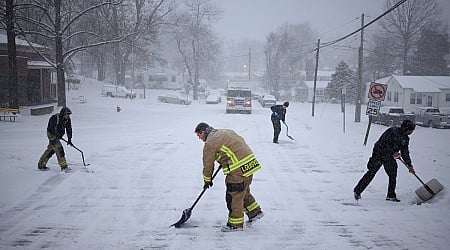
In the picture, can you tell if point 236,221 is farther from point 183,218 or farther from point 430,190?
point 430,190

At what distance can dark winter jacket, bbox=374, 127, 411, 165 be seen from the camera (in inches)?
290

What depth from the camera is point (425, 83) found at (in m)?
37.7

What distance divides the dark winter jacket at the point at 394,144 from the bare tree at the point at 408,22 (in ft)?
126

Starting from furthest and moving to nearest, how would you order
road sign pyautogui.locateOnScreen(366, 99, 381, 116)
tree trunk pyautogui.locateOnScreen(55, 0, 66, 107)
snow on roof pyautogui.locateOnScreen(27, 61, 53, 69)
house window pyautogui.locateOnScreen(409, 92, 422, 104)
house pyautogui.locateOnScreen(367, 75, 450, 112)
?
house window pyautogui.locateOnScreen(409, 92, 422, 104), house pyautogui.locateOnScreen(367, 75, 450, 112), snow on roof pyautogui.locateOnScreen(27, 61, 53, 69), tree trunk pyautogui.locateOnScreen(55, 0, 66, 107), road sign pyautogui.locateOnScreen(366, 99, 381, 116)

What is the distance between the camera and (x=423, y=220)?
643cm

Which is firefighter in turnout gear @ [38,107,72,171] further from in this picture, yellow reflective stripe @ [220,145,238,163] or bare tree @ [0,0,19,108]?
bare tree @ [0,0,19,108]

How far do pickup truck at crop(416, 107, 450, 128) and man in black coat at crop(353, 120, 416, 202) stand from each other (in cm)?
2191

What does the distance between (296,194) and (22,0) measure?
29.3 meters

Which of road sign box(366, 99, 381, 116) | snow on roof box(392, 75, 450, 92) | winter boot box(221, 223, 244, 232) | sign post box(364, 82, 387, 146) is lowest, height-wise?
winter boot box(221, 223, 244, 232)

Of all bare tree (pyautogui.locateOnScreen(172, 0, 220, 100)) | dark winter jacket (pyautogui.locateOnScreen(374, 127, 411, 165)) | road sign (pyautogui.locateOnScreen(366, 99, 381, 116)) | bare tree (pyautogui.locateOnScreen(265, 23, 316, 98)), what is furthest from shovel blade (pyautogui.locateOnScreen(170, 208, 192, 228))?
bare tree (pyautogui.locateOnScreen(265, 23, 316, 98))

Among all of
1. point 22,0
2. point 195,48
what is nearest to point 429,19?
point 195,48

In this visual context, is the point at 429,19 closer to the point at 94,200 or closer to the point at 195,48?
the point at 195,48

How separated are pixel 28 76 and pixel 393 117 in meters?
28.1

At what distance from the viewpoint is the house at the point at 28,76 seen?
1033 inches
